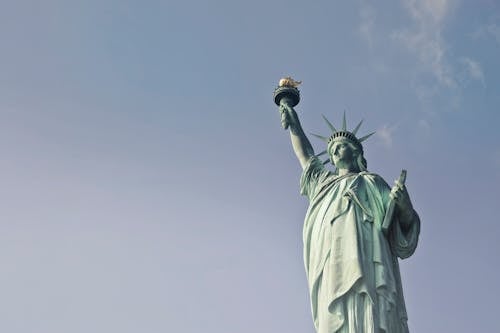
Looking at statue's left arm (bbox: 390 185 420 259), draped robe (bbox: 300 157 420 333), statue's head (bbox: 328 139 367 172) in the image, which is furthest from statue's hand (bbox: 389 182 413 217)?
statue's head (bbox: 328 139 367 172)

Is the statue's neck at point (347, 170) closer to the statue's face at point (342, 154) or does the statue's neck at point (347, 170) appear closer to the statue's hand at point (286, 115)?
the statue's face at point (342, 154)

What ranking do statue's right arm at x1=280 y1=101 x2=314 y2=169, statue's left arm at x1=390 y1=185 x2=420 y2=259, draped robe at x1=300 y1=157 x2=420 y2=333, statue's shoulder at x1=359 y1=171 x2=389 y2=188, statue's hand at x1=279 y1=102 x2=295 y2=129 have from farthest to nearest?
statue's hand at x1=279 y1=102 x2=295 y2=129, statue's right arm at x1=280 y1=101 x2=314 y2=169, statue's shoulder at x1=359 y1=171 x2=389 y2=188, statue's left arm at x1=390 y1=185 x2=420 y2=259, draped robe at x1=300 y1=157 x2=420 y2=333

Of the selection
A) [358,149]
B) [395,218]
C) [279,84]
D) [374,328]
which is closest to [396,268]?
[395,218]

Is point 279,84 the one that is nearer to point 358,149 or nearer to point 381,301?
point 358,149

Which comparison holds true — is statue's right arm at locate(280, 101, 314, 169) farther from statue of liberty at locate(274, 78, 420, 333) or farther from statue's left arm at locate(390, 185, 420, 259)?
statue's left arm at locate(390, 185, 420, 259)

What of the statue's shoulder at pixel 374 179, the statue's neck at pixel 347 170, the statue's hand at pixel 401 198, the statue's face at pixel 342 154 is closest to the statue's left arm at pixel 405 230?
the statue's hand at pixel 401 198

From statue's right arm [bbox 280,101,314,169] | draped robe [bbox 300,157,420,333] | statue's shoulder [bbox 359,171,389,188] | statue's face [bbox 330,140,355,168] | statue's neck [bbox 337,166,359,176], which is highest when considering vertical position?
statue's right arm [bbox 280,101,314,169]
